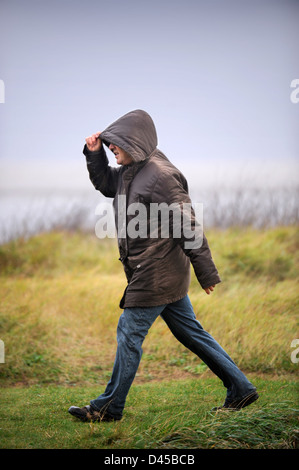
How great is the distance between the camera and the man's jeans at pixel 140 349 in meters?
3.55

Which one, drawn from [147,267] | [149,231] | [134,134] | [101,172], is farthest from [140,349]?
[134,134]

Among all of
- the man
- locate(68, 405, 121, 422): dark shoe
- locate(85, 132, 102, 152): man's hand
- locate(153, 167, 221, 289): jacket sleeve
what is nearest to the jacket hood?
the man

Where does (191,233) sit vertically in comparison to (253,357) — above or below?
above

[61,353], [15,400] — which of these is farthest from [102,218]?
[15,400]

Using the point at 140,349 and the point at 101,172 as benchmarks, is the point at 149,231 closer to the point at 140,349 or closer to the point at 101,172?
the point at 101,172

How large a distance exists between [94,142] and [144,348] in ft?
9.54

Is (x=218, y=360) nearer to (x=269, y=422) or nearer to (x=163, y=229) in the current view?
(x=269, y=422)

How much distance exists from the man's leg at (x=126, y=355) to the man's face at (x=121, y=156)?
0.96m

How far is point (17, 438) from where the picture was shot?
3.47m

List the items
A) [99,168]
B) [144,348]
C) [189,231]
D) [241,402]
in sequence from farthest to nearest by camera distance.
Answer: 1. [144,348]
2. [99,168]
3. [241,402]
4. [189,231]

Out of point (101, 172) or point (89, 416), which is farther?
point (101, 172)

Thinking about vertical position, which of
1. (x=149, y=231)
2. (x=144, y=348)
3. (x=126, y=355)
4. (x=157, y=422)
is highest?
(x=149, y=231)

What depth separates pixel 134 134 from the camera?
361 centimetres

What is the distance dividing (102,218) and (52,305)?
276cm
